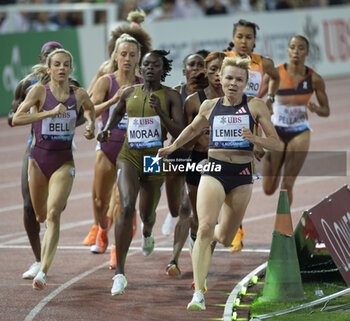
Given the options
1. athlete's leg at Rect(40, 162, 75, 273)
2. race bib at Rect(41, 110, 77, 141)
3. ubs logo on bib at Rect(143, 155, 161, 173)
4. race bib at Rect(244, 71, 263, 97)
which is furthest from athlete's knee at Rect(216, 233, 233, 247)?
race bib at Rect(244, 71, 263, 97)

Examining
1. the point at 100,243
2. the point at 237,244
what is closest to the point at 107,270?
the point at 100,243

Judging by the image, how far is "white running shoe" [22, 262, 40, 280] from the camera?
973 centimetres

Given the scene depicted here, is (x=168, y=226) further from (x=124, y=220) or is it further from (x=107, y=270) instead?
(x=124, y=220)

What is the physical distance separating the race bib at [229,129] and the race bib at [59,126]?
1.65 metres

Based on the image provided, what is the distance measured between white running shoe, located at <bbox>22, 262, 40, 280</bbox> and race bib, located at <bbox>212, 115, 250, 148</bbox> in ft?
8.25

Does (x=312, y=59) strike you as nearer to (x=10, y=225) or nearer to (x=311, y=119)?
(x=311, y=119)

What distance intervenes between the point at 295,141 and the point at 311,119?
11.4 m

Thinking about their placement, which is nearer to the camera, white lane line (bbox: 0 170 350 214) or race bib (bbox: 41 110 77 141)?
race bib (bbox: 41 110 77 141)

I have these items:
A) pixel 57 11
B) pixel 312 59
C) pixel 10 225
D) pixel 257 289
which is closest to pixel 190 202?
pixel 257 289

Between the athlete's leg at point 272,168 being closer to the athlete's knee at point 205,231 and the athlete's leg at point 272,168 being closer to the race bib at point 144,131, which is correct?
the race bib at point 144,131

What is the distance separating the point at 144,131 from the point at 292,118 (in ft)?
10.9

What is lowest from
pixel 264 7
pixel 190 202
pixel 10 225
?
pixel 10 225

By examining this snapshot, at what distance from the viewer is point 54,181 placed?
9.37m

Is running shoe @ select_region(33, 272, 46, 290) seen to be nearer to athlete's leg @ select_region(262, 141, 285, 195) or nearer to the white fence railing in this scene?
athlete's leg @ select_region(262, 141, 285, 195)
